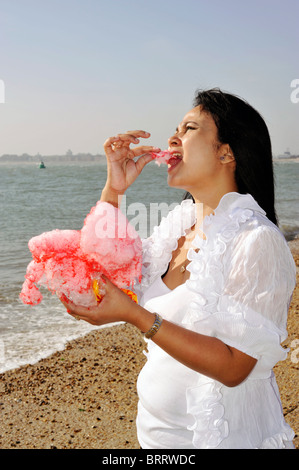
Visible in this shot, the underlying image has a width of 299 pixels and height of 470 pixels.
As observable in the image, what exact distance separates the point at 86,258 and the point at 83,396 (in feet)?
14.6

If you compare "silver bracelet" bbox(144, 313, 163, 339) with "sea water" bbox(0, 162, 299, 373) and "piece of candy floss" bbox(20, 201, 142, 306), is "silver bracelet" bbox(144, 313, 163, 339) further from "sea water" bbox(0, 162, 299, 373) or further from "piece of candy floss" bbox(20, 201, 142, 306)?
"sea water" bbox(0, 162, 299, 373)

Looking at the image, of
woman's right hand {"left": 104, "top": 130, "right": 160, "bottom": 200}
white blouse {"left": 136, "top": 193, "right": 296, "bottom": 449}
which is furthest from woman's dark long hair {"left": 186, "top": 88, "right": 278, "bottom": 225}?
woman's right hand {"left": 104, "top": 130, "right": 160, "bottom": 200}

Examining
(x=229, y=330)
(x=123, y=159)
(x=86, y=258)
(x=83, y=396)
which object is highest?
(x=123, y=159)

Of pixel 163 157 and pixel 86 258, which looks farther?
pixel 163 157

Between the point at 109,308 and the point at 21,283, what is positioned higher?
the point at 109,308

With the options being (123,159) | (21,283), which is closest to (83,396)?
(123,159)

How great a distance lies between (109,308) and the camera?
79.3 inches

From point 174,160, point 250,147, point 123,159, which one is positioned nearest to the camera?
point 250,147

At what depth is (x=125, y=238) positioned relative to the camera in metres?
2.23

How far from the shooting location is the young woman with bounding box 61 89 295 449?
6.52 feet

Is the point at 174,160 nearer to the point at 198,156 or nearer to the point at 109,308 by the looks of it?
the point at 198,156
